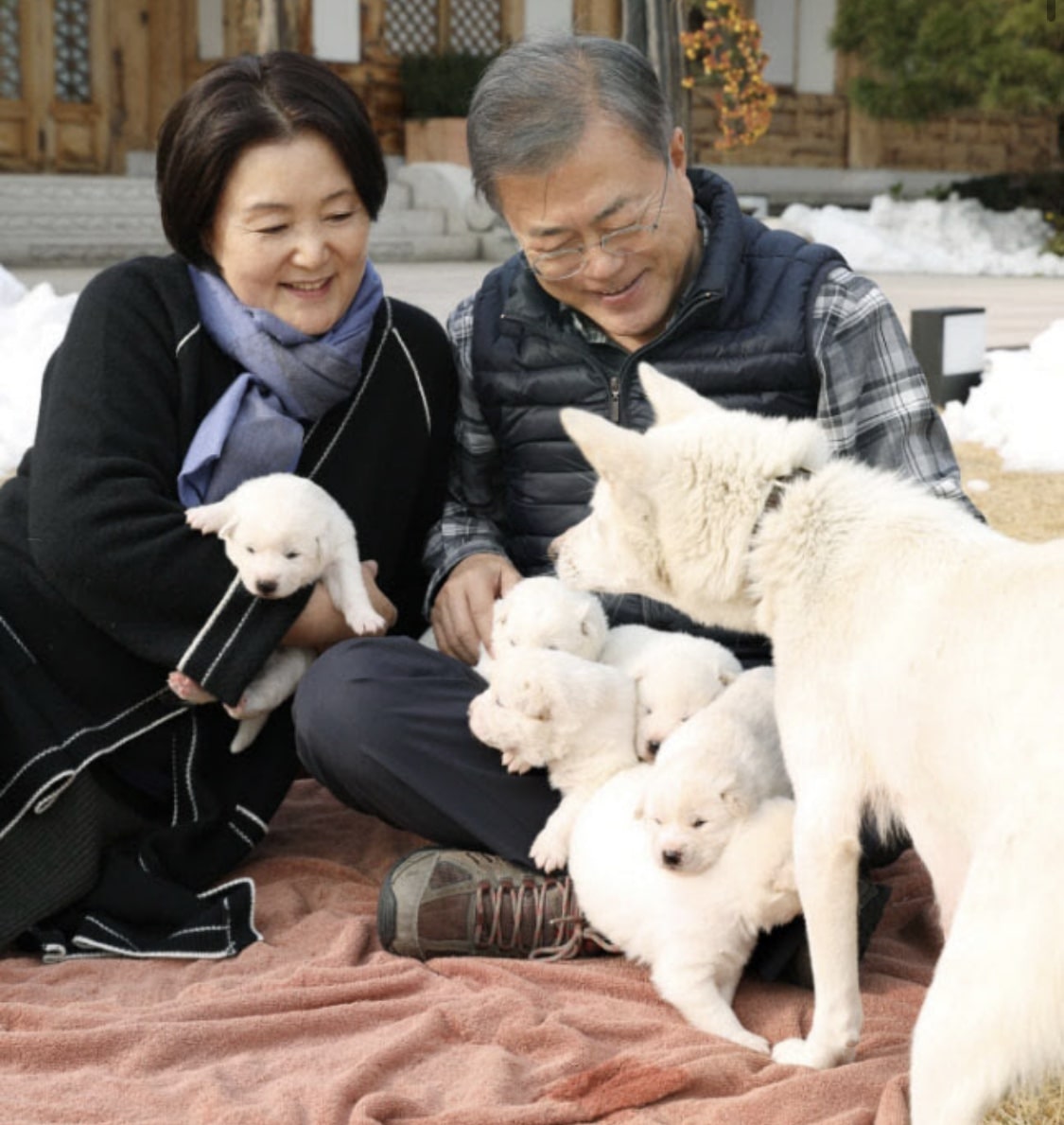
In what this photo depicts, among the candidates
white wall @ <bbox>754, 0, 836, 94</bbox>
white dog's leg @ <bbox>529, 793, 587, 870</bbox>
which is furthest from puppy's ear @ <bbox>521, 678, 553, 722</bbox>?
white wall @ <bbox>754, 0, 836, 94</bbox>

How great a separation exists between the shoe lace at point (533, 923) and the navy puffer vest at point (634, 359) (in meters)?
0.72

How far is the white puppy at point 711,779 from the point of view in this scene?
2.70 meters

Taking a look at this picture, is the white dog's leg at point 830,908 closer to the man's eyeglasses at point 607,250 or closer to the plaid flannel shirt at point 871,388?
the plaid flannel shirt at point 871,388

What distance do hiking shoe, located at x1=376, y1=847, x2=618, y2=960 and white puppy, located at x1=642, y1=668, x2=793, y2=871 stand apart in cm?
37

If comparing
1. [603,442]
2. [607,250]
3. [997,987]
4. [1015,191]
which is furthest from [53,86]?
[997,987]

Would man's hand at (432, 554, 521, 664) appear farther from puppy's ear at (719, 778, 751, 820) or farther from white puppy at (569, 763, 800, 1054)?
puppy's ear at (719, 778, 751, 820)

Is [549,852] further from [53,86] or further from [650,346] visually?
[53,86]

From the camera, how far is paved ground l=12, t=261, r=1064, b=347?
1134 centimetres

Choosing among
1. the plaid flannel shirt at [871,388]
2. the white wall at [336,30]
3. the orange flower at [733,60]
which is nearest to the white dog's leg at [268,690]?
the plaid flannel shirt at [871,388]

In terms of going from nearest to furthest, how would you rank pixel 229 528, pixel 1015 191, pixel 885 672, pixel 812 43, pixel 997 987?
1. pixel 997 987
2. pixel 885 672
3. pixel 229 528
4. pixel 812 43
5. pixel 1015 191

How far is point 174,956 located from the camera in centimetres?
308

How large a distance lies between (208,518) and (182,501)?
15 cm

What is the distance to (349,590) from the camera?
3.35 m

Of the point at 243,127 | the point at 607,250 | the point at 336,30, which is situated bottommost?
the point at 607,250
